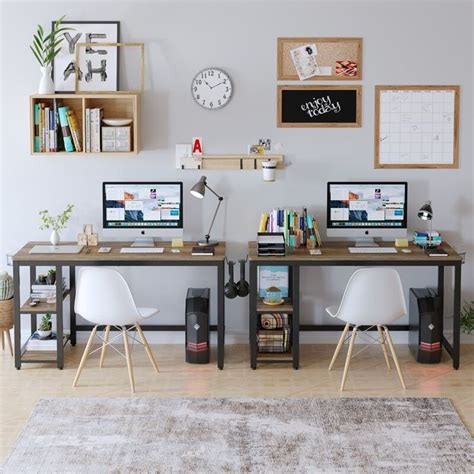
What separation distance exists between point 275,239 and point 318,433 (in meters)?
1.39

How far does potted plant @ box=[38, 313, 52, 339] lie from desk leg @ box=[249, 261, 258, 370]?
4.08ft

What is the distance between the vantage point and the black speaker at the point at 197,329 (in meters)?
5.87

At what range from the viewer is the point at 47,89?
5.94m

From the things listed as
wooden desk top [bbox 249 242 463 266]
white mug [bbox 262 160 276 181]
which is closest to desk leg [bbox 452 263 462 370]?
wooden desk top [bbox 249 242 463 266]

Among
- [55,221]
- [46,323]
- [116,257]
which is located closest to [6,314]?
[46,323]

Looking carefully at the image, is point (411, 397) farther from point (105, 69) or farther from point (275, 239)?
point (105, 69)

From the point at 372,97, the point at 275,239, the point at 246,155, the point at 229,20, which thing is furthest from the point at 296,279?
the point at 229,20

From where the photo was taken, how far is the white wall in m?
6.05

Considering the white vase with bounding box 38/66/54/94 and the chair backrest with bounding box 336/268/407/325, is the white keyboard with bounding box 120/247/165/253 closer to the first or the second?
the white vase with bounding box 38/66/54/94

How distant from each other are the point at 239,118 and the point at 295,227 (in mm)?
773

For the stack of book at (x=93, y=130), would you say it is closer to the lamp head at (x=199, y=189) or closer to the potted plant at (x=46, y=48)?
the potted plant at (x=46, y=48)

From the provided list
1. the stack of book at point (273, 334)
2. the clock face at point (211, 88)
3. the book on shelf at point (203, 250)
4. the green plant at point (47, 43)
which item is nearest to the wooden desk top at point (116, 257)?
the book on shelf at point (203, 250)

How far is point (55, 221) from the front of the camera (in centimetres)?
623

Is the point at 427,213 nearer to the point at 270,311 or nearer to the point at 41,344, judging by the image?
the point at 270,311
